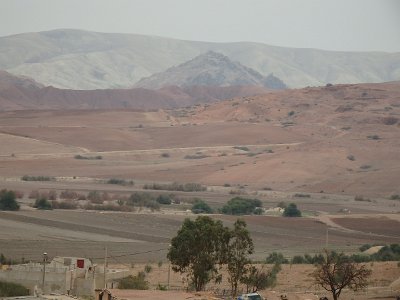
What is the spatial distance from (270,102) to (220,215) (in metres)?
95.0

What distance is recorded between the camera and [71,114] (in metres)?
175

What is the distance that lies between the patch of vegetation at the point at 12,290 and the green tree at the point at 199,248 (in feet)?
21.8

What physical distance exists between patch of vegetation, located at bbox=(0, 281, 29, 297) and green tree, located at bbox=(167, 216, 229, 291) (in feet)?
21.8

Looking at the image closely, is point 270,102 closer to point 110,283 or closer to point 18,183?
point 18,183

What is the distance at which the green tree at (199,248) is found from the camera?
42.1 metres

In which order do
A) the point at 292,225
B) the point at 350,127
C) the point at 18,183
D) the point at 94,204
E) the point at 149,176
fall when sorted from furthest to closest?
the point at 350,127 < the point at 149,176 < the point at 18,183 < the point at 94,204 < the point at 292,225

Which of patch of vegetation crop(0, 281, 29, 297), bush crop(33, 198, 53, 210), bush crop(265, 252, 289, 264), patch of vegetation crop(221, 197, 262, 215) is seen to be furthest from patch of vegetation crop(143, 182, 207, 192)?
patch of vegetation crop(0, 281, 29, 297)

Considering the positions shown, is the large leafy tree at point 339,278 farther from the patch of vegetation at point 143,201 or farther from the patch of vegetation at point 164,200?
the patch of vegetation at point 164,200

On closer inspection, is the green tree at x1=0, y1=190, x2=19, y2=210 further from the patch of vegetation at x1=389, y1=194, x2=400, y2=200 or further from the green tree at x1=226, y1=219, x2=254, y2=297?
the green tree at x1=226, y1=219, x2=254, y2=297

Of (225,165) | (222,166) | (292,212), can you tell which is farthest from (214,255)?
(225,165)

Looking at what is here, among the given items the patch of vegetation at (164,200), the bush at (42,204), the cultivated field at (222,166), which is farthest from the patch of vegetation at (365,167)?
the bush at (42,204)

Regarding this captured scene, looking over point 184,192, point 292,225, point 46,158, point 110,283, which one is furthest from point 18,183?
point 110,283

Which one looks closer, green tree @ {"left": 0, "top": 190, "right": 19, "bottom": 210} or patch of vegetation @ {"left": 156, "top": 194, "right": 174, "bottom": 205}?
green tree @ {"left": 0, "top": 190, "right": 19, "bottom": 210}

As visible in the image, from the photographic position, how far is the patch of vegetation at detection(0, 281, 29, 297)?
1451 inches
